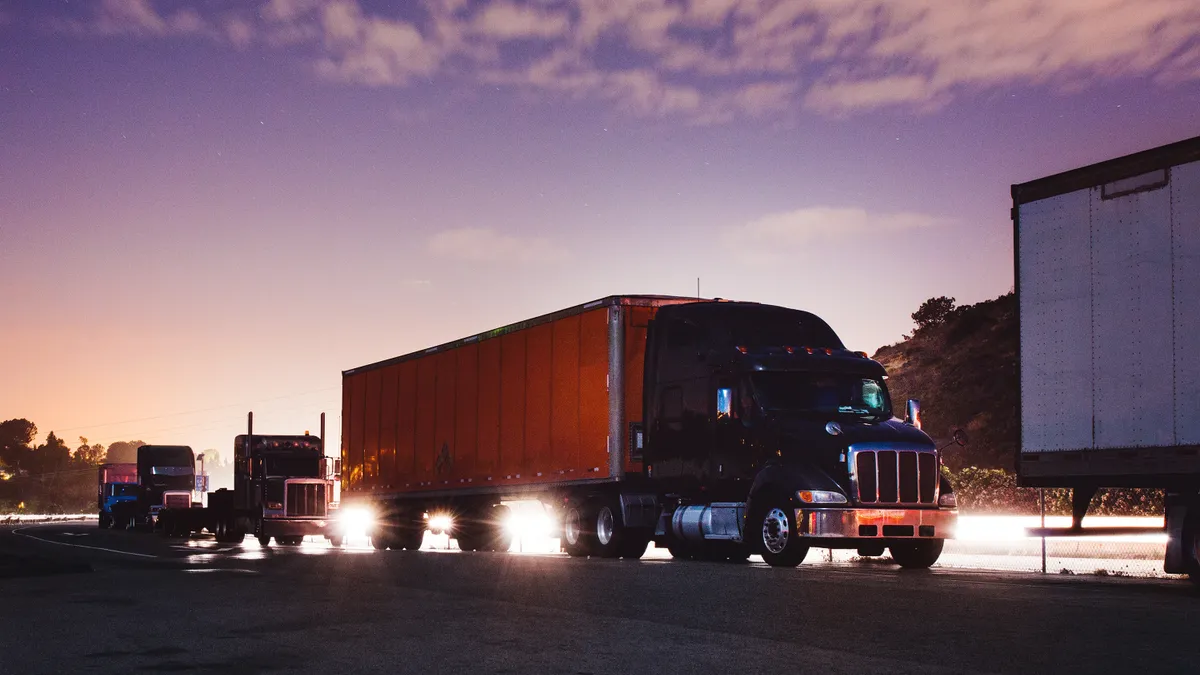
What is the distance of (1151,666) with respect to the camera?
8.48 meters

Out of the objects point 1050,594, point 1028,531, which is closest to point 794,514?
point 1028,531

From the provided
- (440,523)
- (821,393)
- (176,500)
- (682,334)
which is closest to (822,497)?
(821,393)

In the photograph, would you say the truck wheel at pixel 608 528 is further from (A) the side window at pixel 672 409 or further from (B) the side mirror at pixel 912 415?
(B) the side mirror at pixel 912 415

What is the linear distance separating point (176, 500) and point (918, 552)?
40947 millimetres

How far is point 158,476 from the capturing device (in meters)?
57.2

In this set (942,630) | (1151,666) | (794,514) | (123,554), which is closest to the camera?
(1151,666)

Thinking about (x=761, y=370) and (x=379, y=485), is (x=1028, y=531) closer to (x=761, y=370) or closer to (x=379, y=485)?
(x=761, y=370)

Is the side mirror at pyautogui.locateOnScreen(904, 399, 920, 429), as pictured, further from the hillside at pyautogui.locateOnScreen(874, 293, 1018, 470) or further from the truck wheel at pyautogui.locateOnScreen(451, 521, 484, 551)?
the hillside at pyautogui.locateOnScreen(874, 293, 1018, 470)

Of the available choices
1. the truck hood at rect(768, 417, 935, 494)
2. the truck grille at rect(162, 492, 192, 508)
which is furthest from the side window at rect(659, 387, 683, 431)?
the truck grille at rect(162, 492, 192, 508)

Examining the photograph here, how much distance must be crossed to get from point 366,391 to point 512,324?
9152mm

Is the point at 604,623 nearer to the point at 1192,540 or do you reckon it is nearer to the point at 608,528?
the point at 1192,540

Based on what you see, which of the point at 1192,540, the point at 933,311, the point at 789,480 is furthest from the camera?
the point at 933,311

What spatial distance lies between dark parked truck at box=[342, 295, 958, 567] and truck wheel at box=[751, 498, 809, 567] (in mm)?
29

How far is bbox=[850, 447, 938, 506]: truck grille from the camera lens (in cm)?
1891
